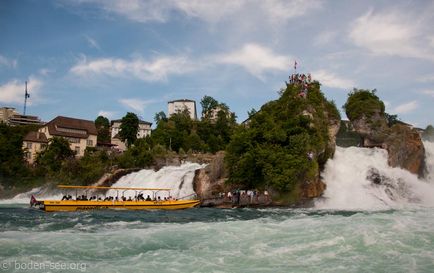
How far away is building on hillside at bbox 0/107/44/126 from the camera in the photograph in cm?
11939

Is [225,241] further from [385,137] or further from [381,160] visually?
[385,137]

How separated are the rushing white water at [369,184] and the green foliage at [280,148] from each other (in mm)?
2443

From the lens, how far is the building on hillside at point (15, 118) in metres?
119

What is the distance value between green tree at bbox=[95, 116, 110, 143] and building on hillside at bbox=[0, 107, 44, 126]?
1574 centimetres

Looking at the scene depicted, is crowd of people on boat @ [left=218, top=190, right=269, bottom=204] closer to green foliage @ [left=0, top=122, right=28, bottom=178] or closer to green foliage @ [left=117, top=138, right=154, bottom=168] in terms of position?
green foliage @ [left=117, top=138, right=154, bottom=168]

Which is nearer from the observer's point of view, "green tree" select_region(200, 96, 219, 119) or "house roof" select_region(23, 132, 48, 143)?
"house roof" select_region(23, 132, 48, 143)

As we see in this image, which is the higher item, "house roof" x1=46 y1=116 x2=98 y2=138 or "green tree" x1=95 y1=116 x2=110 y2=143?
"green tree" x1=95 y1=116 x2=110 y2=143

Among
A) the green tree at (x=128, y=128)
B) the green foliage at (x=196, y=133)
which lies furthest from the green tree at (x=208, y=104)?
the green tree at (x=128, y=128)

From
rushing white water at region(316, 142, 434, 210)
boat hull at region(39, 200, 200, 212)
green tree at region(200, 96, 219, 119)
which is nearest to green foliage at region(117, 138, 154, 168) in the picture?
boat hull at region(39, 200, 200, 212)

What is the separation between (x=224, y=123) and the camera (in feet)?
292

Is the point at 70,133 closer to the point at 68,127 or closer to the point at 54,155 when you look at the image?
the point at 68,127

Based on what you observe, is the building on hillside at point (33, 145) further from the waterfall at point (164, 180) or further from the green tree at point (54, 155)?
the waterfall at point (164, 180)

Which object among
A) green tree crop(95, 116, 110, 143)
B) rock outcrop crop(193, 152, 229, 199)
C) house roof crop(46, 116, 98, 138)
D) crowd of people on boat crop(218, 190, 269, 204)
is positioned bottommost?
crowd of people on boat crop(218, 190, 269, 204)

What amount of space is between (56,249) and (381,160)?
123ft
